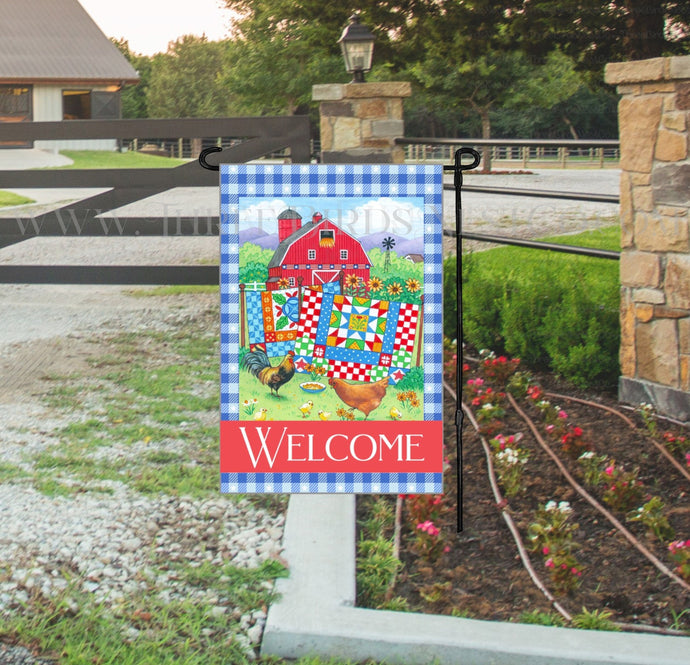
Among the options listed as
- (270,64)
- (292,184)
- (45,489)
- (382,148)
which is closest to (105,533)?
(45,489)

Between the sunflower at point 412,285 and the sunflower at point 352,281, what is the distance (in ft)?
Answer: 0.52

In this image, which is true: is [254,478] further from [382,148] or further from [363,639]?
[382,148]

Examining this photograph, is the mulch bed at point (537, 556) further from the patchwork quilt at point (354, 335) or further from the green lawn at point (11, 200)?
the green lawn at point (11, 200)

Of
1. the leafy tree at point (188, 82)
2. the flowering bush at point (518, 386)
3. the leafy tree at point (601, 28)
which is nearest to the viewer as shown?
the flowering bush at point (518, 386)

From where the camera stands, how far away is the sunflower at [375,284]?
2.64m

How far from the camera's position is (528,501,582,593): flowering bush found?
3.05 metres

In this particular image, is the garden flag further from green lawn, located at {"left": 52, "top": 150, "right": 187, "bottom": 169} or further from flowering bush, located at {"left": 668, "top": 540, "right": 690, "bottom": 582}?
green lawn, located at {"left": 52, "top": 150, "right": 187, "bottom": 169}

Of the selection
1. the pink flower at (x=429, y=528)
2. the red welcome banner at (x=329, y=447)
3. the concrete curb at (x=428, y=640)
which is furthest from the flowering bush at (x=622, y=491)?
the red welcome banner at (x=329, y=447)

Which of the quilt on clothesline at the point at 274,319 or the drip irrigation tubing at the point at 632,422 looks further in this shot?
the drip irrigation tubing at the point at 632,422

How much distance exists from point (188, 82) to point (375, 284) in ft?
139

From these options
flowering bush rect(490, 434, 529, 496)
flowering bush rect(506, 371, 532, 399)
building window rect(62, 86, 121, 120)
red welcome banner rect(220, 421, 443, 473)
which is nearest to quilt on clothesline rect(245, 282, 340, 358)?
red welcome banner rect(220, 421, 443, 473)

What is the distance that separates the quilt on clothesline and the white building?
1159 inches

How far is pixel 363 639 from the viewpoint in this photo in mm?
2705

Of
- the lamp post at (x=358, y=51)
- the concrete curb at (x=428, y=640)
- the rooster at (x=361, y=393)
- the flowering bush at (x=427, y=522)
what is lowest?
the concrete curb at (x=428, y=640)
